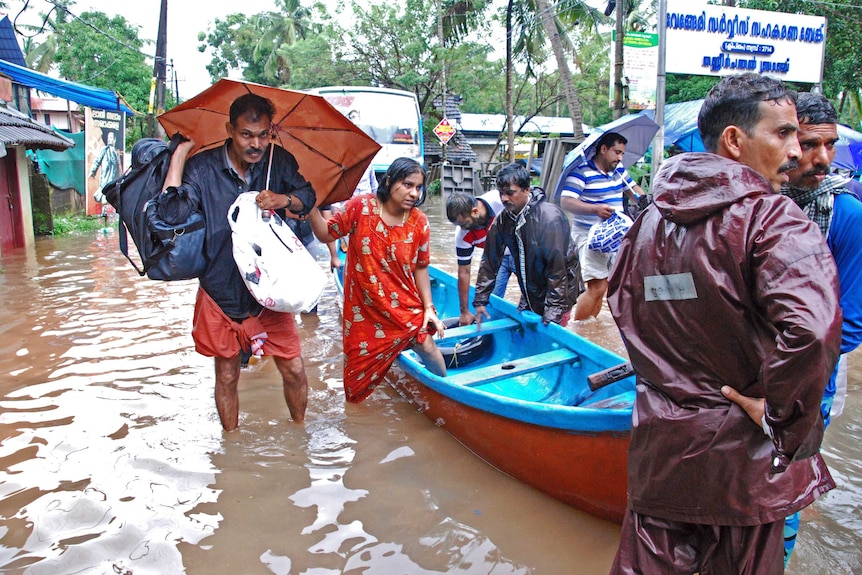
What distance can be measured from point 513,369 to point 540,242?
0.96 m

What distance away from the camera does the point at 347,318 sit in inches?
154

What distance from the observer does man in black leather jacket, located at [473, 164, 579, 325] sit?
420 centimetres

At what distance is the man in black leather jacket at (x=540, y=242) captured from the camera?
420 centimetres

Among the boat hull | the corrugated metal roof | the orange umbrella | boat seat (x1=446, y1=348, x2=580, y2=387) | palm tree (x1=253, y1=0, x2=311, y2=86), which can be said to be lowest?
the boat hull

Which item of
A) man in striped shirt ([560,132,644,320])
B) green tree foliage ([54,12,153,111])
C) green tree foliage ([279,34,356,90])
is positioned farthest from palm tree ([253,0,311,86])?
man in striped shirt ([560,132,644,320])

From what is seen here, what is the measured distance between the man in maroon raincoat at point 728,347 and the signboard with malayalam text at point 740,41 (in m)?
9.79

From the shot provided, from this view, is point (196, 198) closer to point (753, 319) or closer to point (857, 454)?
point (753, 319)

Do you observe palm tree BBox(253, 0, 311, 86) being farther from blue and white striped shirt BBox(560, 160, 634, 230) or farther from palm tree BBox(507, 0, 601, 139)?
blue and white striped shirt BBox(560, 160, 634, 230)

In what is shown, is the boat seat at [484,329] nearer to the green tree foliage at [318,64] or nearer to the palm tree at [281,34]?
the green tree foliage at [318,64]

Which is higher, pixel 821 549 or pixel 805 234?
pixel 805 234

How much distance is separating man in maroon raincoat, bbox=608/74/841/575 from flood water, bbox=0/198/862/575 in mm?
1324

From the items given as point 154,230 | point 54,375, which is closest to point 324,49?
point 54,375

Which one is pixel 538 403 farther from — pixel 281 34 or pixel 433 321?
pixel 281 34

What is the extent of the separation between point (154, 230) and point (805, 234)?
2.69 m
